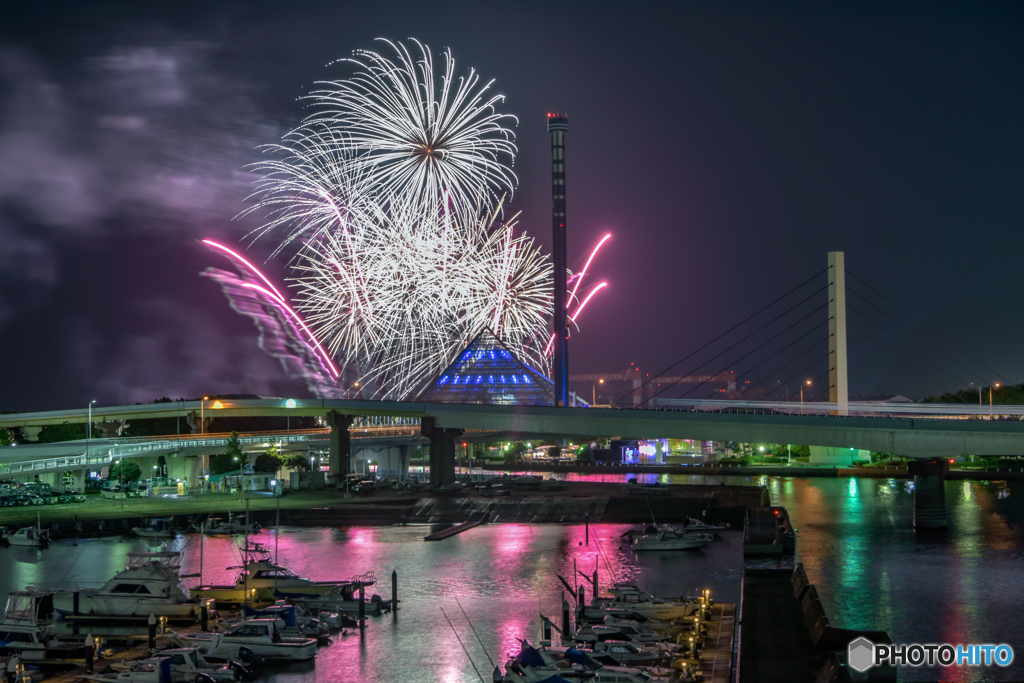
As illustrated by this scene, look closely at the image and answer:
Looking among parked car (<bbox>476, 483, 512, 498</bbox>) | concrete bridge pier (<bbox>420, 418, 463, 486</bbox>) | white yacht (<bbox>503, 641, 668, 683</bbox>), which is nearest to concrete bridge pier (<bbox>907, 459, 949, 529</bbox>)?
parked car (<bbox>476, 483, 512, 498</bbox>)

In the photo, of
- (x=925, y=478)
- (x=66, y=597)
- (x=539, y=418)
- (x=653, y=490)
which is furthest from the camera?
(x=653, y=490)

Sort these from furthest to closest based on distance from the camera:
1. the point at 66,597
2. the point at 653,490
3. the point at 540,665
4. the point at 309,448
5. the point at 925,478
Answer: the point at 309,448, the point at 653,490, the point at 925,478, the point at 66,597, the point at 540,665

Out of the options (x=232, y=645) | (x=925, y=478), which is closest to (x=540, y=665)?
(x=232, y=645)

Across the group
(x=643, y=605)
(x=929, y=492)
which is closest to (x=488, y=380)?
(x=929, y=492)

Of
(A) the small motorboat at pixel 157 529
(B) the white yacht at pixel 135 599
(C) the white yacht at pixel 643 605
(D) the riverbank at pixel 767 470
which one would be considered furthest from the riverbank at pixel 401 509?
(D) the riverbank at pixel 767 470

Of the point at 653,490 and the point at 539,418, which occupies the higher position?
the point at 539,418

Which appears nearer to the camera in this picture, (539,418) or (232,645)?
(232,645)

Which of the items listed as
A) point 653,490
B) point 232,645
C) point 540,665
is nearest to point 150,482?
point 653,490

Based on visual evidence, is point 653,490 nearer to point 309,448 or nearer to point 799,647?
point 309,448

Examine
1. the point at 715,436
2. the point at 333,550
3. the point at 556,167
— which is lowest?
the point at 333,550
